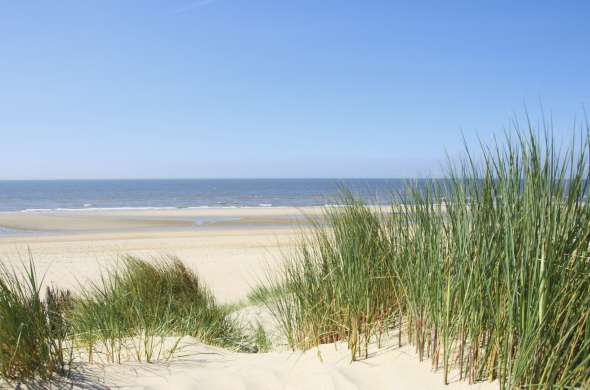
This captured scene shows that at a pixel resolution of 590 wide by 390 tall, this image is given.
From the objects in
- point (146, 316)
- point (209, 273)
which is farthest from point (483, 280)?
point (209, 273)

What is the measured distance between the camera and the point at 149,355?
313 centimetres

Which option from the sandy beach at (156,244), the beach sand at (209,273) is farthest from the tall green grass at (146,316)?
the sandy beach at (156,244)

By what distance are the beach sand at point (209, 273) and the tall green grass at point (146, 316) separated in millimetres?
242

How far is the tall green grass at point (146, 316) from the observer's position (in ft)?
11.1

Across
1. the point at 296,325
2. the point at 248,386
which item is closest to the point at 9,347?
the point at 248,386

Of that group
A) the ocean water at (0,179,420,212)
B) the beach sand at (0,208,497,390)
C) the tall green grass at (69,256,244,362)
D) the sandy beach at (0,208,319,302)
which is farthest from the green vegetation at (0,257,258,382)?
the ocean water at (0,179,420,212)

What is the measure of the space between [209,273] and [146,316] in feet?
24.3

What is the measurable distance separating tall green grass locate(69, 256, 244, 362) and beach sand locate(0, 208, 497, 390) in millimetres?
242

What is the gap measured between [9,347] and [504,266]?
262cm

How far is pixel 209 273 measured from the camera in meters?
11.4

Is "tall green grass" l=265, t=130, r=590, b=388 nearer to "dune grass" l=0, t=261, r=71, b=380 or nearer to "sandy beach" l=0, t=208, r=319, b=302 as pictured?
"dune grass" l=0, t=261, r=71, b=380

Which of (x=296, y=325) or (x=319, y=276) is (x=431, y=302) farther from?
(x=296, y=325)

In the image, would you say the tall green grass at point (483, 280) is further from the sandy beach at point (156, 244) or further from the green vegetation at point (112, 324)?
the sandy beach at point (156, 244)

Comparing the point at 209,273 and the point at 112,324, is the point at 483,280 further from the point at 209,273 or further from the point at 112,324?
the point at 209,273
